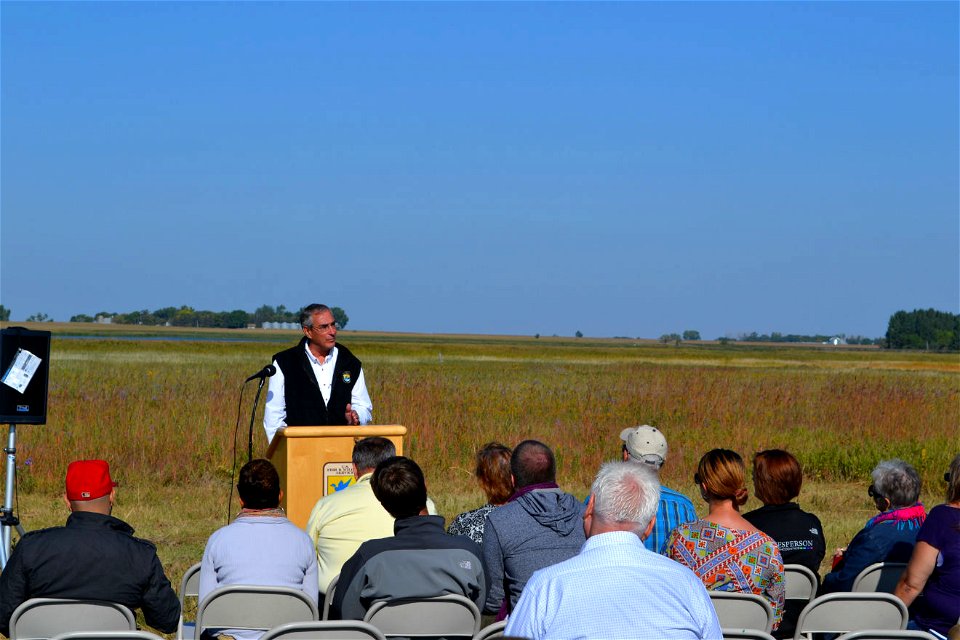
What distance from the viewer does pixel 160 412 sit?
15422 mm

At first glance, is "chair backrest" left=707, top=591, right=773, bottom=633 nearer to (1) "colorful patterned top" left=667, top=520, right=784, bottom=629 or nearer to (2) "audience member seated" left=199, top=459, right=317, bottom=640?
(1) "colorful patterned top" left=667, top=520, right=784, bottom=629

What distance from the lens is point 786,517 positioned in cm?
468

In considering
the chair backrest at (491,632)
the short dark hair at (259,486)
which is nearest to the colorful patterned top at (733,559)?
the chair backrest at (491,632)

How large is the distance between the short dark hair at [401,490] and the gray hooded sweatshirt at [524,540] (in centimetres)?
39

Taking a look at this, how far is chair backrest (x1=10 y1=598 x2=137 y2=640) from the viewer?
11.3 ft

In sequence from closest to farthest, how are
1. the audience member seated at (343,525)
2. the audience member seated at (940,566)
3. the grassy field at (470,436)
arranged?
1. the audience member seated at (940,566)
2. the audience member seated at (343,525)
3. the grassy field at (470,436)

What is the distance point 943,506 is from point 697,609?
1797 millimetres

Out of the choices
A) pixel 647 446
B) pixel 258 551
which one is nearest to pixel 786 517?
pixel 647 446

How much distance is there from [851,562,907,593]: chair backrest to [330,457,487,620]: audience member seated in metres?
1.60

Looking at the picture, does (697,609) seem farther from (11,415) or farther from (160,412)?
(160,412)

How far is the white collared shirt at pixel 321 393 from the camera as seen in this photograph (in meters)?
6.46

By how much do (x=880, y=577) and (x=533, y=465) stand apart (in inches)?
A: 58.2

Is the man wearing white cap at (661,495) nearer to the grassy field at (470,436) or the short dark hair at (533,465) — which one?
the short dark hair at (533,465)

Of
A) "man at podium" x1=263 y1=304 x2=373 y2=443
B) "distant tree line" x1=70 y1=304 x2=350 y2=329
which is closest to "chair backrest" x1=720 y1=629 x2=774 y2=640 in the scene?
"man at podium" x1=263 y1=304 x2=373 y2=443
